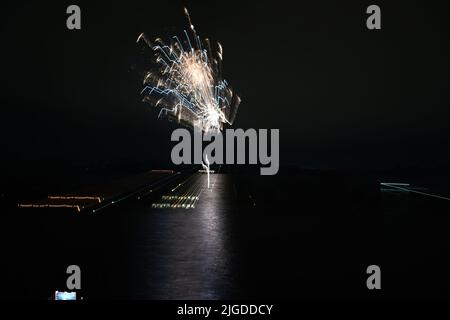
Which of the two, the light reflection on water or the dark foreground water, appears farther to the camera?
the dark foreground water

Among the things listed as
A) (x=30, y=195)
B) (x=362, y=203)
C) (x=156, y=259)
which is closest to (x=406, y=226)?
(x=362, y=203)

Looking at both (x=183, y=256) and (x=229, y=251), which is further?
(x=229, y=251)

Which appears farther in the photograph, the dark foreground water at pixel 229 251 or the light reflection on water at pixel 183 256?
the dark foreground water at pixel 229 251

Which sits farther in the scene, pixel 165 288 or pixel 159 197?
pixel 159 197

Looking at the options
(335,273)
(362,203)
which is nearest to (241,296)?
(335,273)
